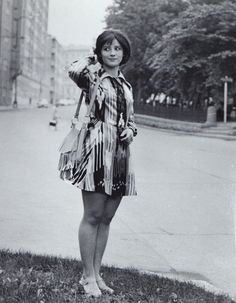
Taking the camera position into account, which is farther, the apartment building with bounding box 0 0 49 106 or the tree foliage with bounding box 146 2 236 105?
the apartment building with bounding box 0 0 49 106

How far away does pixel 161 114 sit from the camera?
43750 millimetres

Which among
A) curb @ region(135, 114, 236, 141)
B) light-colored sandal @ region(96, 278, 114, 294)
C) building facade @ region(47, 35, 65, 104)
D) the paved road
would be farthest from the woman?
building facade @ region(47, 35, 65, 104)

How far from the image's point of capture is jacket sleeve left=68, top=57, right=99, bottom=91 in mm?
3459

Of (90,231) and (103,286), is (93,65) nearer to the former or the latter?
(90,231)

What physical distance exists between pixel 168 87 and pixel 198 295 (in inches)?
→ 1531

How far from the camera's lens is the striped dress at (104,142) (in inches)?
138

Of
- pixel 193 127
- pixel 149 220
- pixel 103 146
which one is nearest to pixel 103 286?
pixel 103 146

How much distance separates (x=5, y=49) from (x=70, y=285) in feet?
224

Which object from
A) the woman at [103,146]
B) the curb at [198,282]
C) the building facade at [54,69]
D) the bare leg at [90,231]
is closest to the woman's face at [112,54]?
the woman at [103,146]

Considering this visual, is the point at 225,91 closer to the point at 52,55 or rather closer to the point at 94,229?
the point at 94,229

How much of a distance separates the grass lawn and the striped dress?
753mm

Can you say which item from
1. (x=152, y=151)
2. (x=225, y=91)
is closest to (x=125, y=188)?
(x=152, y=151)

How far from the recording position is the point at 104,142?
352cm

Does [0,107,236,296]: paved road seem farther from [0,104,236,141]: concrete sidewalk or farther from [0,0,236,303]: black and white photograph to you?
[0,104,236,141]: concrete sidewalk
